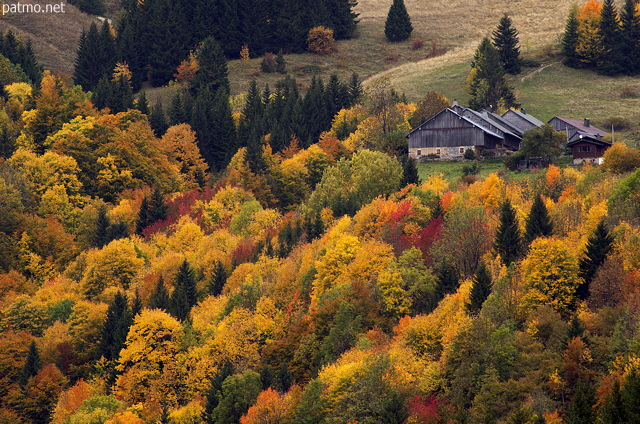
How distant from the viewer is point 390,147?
140500mm

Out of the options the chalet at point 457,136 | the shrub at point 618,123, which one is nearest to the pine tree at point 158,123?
the chalet at point 457,136

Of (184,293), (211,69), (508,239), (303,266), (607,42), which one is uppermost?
(607,42)

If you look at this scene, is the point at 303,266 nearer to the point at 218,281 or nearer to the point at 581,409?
the point at 218,281

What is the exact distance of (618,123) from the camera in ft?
474

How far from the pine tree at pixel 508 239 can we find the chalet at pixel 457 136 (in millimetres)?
40865

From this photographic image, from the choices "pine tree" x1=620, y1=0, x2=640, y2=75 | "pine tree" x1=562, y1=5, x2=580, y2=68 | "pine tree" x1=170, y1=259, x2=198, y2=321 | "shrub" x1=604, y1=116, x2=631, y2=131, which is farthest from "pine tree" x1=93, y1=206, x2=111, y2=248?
"pine tree" x1=620, y1=0, x2=640, y2=75

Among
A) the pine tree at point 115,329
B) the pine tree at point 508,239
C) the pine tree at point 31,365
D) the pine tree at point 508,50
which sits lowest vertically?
the pine tree at point 31,365

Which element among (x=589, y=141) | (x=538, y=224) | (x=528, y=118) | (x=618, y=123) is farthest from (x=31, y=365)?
(x=618, y=123)

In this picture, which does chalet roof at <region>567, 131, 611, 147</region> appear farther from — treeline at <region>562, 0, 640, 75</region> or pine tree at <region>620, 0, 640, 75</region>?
pine tree at <region>620, 0, 640, 75</region>

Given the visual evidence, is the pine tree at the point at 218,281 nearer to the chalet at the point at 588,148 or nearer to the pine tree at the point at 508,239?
the pine tree at the point at 508,239

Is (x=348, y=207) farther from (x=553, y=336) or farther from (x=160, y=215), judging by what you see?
(x=553, y=336)

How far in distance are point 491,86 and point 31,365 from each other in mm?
82693

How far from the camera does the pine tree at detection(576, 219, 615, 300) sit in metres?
86.6

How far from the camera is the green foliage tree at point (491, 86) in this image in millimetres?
157500
